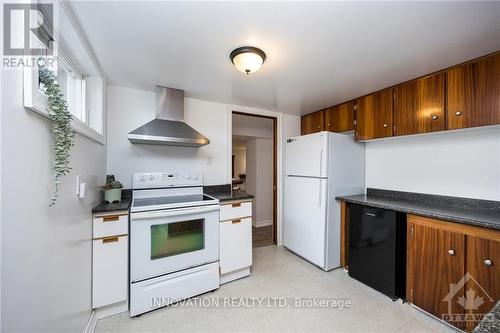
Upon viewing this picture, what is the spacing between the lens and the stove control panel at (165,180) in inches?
92.0

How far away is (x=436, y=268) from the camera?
5.61ft

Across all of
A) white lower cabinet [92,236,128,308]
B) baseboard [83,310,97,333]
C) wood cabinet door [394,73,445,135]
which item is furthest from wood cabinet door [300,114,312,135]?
baseboard [83,310,97,333]

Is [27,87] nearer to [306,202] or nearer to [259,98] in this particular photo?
[259,98]

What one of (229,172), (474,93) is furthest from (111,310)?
(474,93)

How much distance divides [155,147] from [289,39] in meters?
1.91

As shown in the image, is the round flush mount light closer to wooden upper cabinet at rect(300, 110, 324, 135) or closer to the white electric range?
the white electric range

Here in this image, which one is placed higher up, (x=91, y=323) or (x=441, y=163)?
(x=441, y=163)

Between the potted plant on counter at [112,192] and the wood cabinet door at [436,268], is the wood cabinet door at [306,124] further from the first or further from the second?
the potted plant on counter at [112,192]

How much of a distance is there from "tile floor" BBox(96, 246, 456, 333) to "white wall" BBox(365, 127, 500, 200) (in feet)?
4.04

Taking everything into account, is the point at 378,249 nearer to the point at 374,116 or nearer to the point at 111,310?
the point at 374,116

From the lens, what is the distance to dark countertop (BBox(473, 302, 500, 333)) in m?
0.54

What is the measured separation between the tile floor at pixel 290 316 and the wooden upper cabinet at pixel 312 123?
2.14 metres

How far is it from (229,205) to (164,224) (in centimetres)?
69

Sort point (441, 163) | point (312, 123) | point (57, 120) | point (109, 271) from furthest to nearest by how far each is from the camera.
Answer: point (312, 123) < point (441, 163) < point (109, 271) < point (57, 120)
